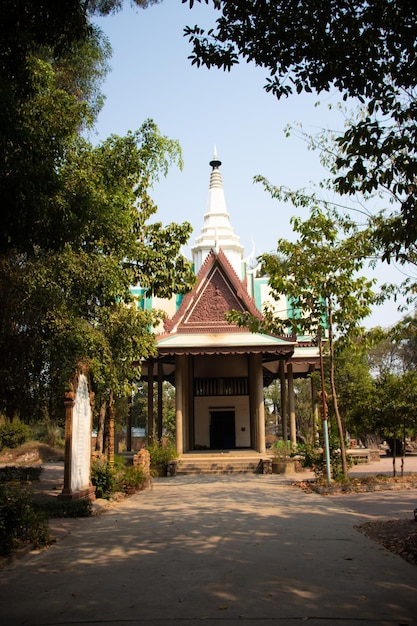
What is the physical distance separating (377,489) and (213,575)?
933cm

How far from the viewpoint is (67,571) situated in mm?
5680

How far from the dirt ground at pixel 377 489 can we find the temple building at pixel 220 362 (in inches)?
240

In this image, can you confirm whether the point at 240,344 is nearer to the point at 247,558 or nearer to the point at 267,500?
the point at 267,500

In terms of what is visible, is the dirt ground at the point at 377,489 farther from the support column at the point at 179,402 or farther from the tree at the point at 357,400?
the support column at the point at 179,402

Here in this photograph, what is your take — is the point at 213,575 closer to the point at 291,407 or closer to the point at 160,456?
the point at 160,456

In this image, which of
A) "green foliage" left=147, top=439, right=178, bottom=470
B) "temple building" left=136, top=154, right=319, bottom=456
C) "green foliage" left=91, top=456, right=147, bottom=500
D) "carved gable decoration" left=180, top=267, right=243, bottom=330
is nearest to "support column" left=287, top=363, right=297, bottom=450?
"temple building" left=136, top=154, right=319, bottom=456

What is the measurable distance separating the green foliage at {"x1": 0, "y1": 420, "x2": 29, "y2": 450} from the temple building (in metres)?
8.12

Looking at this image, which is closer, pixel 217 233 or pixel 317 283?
pixel 317 283

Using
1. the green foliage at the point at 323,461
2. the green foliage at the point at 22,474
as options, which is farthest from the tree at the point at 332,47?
the green foliage at the point at 22,474

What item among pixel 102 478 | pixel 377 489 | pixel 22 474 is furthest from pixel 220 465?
pixel 102 478

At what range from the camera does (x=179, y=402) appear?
2152cm

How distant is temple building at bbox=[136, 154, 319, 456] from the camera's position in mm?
21547

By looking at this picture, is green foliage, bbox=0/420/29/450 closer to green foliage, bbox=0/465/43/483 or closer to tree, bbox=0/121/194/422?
green foliage, bbox=0/465/43/483

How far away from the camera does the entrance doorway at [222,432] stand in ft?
85.3
